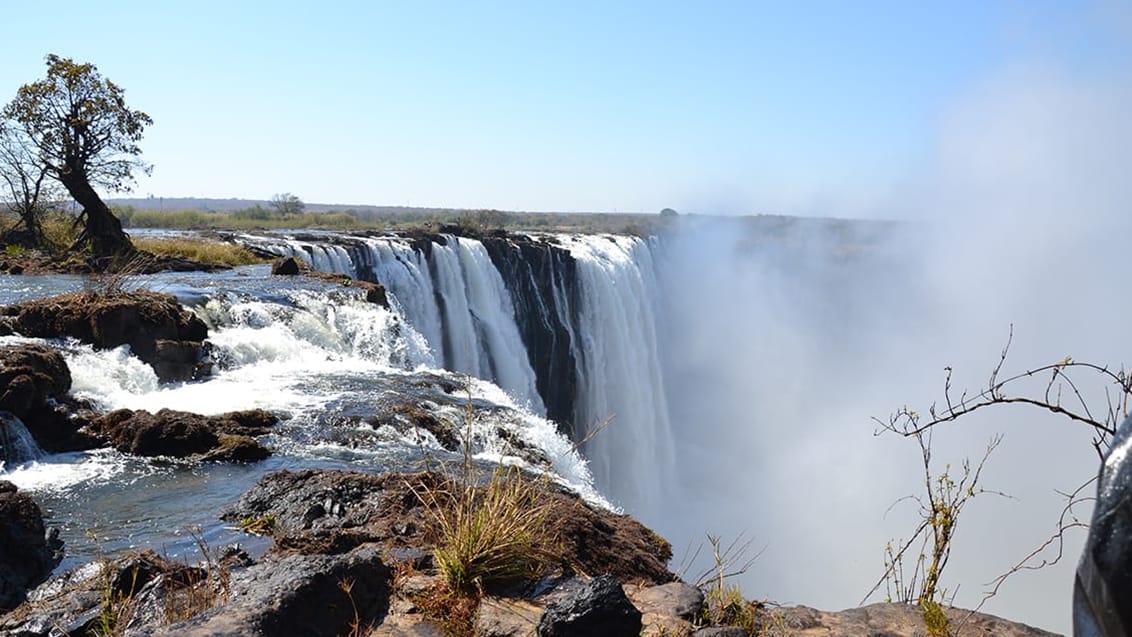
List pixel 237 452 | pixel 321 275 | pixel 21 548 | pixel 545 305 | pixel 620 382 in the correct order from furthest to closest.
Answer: pixel 620 382 → pixel 545 305 → pixel 321 275 → pixel 237 452 → pixel 21 548

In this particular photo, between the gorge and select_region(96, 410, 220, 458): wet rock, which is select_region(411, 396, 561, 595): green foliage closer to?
the gorge

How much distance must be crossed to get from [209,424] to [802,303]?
150ft

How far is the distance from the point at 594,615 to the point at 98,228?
71.3 feet

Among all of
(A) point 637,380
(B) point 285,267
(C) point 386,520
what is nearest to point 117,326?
(B) point 285,267

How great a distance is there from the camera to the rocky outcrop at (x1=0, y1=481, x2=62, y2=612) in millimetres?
4539

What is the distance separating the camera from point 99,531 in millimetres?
5762

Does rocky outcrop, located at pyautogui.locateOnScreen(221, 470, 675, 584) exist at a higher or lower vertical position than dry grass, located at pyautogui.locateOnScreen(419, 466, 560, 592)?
lower

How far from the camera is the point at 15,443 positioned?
7449 millimetres

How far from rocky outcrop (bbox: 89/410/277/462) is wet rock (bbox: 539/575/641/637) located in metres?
5.42

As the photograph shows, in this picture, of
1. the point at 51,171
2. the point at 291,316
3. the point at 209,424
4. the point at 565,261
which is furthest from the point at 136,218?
the point at 209,424

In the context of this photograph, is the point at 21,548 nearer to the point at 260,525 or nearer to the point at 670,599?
the point at 260,525

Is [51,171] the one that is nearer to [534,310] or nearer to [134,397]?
[534,310]

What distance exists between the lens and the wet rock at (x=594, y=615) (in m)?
2.82

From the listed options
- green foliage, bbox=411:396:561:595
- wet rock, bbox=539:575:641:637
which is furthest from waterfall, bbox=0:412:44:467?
wet rock, bbox=539:575:641:637
